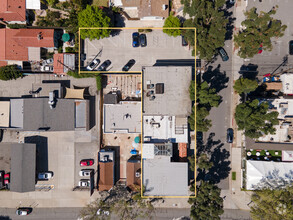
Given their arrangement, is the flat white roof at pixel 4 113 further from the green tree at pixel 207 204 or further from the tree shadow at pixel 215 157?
the green tree at pixel 207 204

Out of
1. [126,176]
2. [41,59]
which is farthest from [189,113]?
[41,59]

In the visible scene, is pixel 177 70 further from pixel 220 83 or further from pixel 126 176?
pixel 126 176

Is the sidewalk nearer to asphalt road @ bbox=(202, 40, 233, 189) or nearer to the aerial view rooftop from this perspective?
the aerial view rooftop

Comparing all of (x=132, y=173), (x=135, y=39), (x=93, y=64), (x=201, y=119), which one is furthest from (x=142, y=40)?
(x=132, y=173)

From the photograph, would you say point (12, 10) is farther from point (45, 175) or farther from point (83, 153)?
point (45, 175)

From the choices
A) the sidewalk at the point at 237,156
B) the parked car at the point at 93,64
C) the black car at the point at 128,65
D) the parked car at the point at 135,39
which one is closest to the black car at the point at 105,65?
the parked car at the point at 93,64

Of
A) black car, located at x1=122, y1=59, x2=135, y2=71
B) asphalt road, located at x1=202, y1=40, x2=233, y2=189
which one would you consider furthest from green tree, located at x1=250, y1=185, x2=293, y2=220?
black car, located at x1=122, y1=59, x2=135, y2=71
